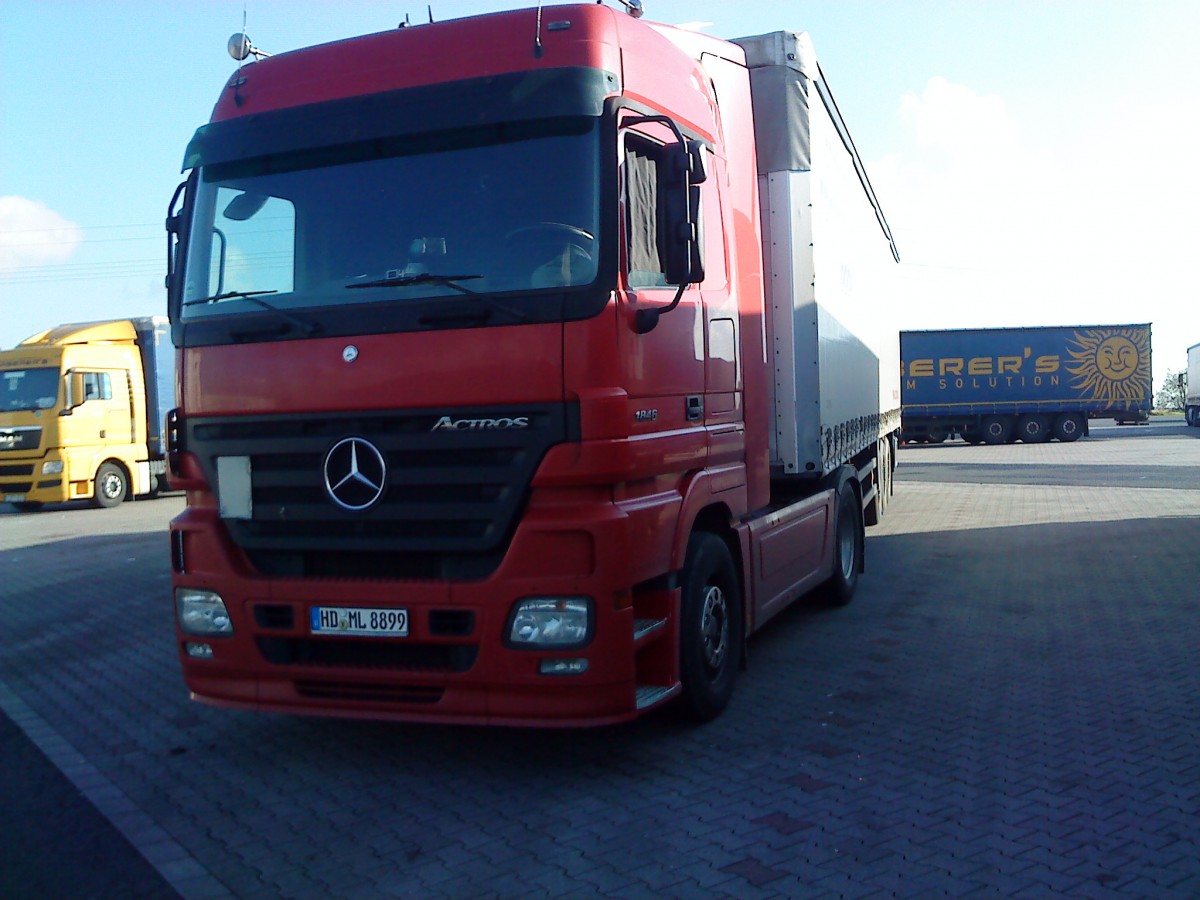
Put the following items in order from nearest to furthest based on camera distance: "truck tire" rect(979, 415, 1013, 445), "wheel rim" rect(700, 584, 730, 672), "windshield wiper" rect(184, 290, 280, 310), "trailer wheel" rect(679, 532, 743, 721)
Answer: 1. "windshield wiper" rect(184, 290, 280, 310)
2. "trailer wheel" rect(679, 532, 743, 721)
3. "wheel rim" rect(700, 584, 730, 672)
4. "truck tire" rect(979, 415, 1013, 445)

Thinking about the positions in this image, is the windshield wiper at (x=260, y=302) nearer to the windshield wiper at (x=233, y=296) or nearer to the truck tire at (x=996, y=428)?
the windshield wiper at (x=233, y=296)

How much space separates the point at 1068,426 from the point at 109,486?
31202 millimetres

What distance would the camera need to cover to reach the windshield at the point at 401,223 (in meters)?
4.87

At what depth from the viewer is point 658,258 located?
5.17m

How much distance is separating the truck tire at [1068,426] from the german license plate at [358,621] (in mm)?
38237

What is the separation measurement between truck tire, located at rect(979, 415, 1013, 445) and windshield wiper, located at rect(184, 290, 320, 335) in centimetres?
3707

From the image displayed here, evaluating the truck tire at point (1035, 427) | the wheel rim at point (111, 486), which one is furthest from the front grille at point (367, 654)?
the truck tire at point (1035, 427)

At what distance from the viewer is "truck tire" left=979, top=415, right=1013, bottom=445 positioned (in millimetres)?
39281

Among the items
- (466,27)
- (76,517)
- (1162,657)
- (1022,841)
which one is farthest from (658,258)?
(76,517)

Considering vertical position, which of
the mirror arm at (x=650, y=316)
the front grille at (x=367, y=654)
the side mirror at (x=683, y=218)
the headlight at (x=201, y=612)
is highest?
the side mirror at (x=683, y=218)

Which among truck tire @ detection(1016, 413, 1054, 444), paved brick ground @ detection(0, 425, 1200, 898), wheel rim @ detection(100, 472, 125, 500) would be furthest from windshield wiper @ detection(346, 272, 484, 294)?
truck tire @ detection(1016, 413, 1054, 444)

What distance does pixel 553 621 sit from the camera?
4.79 m

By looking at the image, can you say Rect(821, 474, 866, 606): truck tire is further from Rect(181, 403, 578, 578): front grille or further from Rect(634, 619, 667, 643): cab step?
Rect(181, 403, 578, 578): front grille

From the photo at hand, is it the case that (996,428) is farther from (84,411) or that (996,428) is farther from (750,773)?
(750,773)
